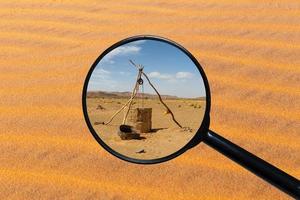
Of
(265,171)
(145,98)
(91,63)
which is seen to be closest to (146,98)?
(145,98)

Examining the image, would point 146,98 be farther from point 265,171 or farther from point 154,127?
point 265,171

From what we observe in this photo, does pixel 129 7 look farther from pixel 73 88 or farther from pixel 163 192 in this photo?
pixel 163 192

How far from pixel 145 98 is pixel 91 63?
2.09m

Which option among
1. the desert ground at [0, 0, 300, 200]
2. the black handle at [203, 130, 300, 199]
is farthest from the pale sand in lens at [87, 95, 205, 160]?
the desert ground at [0, 0, 300, 200]

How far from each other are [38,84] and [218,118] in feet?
3.62

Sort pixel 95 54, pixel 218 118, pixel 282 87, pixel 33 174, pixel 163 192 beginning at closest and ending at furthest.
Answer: pixel 163 192 → pixel 33 174 → pixel 218 118 → pixel 282 87 → pixel 95 54

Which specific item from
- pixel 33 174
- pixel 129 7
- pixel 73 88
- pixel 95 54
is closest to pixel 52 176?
pixel 33 174

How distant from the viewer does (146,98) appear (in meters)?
1.09

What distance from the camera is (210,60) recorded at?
9.96 ft

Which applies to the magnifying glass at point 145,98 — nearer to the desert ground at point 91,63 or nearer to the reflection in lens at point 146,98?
the reflection in lens at point 146,98

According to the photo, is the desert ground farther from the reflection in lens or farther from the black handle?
the black handle

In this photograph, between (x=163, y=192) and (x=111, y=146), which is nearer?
(x=111, y=146)

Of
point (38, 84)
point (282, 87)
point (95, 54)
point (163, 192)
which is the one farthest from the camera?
point (95, 54)

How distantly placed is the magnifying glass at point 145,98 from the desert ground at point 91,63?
0.82 meters
